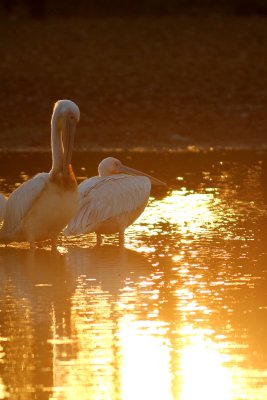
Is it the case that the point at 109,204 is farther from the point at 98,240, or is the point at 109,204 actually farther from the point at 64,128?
the point at 64,128

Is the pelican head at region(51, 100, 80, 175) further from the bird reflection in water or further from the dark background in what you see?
the dark background

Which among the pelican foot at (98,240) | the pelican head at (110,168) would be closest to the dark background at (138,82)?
the pelican head at (110,168)

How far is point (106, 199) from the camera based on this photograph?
392 inches

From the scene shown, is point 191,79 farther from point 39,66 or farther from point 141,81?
point 39,66

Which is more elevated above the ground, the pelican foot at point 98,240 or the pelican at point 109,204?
the pelican at point 109,204

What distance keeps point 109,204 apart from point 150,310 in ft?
7.67

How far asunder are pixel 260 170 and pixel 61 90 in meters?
5.62

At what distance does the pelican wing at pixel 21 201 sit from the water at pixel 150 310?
20cm

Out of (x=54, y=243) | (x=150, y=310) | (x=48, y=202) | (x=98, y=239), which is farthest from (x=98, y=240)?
(x=150, y=310)

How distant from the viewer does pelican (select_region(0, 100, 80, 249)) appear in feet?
31.2

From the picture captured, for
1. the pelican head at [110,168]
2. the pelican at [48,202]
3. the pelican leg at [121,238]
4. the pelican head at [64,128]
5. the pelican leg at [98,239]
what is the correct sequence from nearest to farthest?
the pelican at [48,202] < the pelican head at [64,128] < the pelican leg at [121,238] < the pelican leg at [98,239] < the pelican head at [110,168]

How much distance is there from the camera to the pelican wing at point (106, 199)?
981 centimetres

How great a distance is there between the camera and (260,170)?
44.9 feet

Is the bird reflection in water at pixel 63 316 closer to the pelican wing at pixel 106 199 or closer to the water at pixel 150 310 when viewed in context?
the water at pixel 150 310
